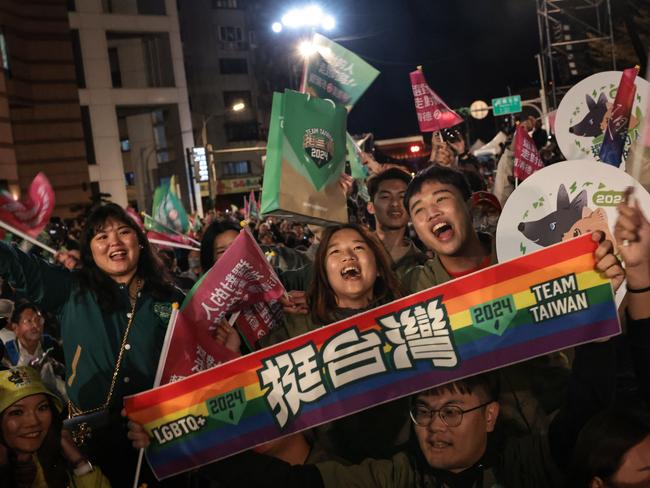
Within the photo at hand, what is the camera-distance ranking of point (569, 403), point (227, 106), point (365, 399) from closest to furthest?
point (569, 403) < point (365, 399) < point (227, 106)

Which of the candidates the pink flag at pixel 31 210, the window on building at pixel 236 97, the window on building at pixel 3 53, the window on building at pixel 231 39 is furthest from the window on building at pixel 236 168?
the pink flag at pixel 31 210

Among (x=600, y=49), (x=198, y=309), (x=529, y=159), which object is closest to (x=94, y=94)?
(x=600, y=49)

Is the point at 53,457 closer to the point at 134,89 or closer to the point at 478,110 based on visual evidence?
the point at 478,110

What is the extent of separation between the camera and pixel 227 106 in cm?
5409

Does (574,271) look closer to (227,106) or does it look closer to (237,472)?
(237,472)

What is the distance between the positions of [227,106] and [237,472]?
173ft

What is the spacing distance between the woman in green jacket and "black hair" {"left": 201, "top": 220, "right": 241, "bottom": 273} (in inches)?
40.9

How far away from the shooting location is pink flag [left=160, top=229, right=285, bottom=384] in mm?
3446

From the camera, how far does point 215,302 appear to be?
3791 millimetres

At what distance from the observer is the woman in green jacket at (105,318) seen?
3.77 m

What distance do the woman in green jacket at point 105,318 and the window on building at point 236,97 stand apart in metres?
51.5

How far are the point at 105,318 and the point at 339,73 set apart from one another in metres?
2.87

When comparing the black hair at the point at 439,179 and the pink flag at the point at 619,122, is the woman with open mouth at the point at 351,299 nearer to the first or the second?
the black hair at the point at 439,179

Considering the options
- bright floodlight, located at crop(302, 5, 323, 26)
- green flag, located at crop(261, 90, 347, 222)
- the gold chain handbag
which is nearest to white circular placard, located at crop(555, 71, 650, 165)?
green flag, located at crop(261, 90, 347, 222)
